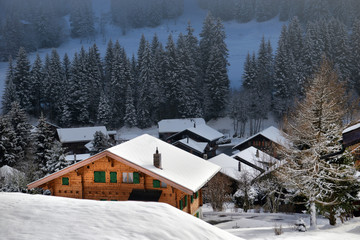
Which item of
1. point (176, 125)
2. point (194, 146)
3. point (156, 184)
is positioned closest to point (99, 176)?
point (156, 184)

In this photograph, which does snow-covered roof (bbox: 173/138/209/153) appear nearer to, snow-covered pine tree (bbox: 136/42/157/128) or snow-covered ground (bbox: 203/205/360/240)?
snow-covered pine tree (bbox: 136/42/157/128)

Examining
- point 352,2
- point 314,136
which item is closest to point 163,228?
point 314,136

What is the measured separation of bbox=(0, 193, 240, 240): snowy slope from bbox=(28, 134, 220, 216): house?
38.8 feet

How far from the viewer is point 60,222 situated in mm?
8133

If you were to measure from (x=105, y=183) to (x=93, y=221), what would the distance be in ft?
52.1

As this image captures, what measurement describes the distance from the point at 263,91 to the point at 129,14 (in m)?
97.8

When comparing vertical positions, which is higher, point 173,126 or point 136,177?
point 136,177

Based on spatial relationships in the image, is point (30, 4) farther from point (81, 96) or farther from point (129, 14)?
point (81, 96)

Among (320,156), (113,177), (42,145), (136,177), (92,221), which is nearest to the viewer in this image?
(92,221)

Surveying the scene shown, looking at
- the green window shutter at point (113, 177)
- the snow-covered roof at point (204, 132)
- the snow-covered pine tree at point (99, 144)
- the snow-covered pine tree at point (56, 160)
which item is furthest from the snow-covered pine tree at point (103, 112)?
the green window shutter at point (113, 177)

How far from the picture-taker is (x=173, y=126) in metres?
67.7

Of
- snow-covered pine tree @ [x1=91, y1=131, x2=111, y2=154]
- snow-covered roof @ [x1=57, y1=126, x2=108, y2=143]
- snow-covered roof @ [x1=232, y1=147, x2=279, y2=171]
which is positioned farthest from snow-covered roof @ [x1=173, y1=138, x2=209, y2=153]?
snow-covered roof @ [x1=57, y1=126, x2=108, y2=143]

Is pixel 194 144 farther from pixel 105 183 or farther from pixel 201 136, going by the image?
pixel 105 183

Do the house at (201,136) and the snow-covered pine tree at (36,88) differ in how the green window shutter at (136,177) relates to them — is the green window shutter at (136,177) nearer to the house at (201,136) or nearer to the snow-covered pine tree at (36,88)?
the house at (201,136)
